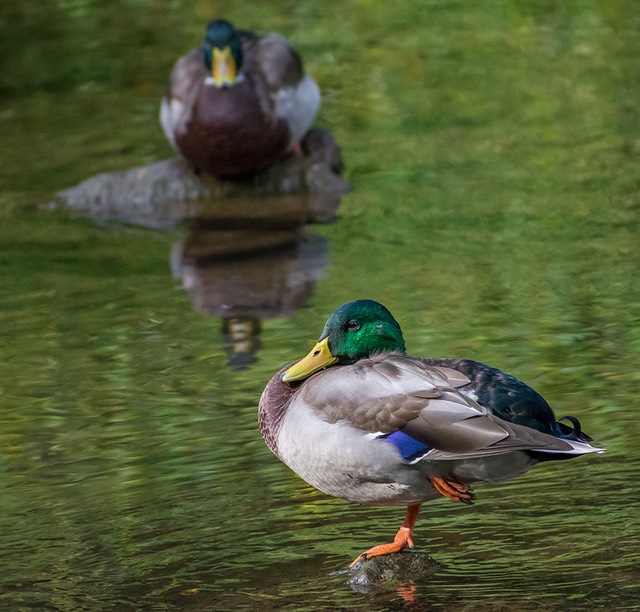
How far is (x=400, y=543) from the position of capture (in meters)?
4.53

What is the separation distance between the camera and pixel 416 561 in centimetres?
450

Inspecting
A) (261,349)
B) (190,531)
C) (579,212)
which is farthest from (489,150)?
(190,531)

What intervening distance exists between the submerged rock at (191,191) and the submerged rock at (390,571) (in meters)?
4.82

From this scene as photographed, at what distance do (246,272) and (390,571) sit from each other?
147 inches

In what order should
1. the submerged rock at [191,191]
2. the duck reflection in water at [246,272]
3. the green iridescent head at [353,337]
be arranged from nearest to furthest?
the green iridescent head at [353,337]
the duck reflection in water at [246,272]
the submerged rock at [191,191]

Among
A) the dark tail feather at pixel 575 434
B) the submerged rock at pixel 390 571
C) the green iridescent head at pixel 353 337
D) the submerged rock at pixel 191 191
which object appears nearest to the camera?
the dark tail feather at pixel 575 434

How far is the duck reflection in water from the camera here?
729 cm

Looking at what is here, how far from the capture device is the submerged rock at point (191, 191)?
30.4 ft

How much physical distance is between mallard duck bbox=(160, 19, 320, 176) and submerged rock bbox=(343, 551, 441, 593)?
16.2 feet

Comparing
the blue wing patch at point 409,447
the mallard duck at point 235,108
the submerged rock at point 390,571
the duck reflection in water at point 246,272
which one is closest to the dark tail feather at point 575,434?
the blue wing patch at point 409,447

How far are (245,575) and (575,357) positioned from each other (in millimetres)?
2275

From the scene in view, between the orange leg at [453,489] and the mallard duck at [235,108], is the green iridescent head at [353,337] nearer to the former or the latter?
the orange leg at [453,489]

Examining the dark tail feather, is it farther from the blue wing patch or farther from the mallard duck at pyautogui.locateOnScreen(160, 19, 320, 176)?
the mallard duck at pyautogui.locateOnScreen(160, 19, 320, 176)

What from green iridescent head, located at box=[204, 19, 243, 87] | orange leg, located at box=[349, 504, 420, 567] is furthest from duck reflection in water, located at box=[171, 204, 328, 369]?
orange leg, located at box=[349, 504, 420, 567]
